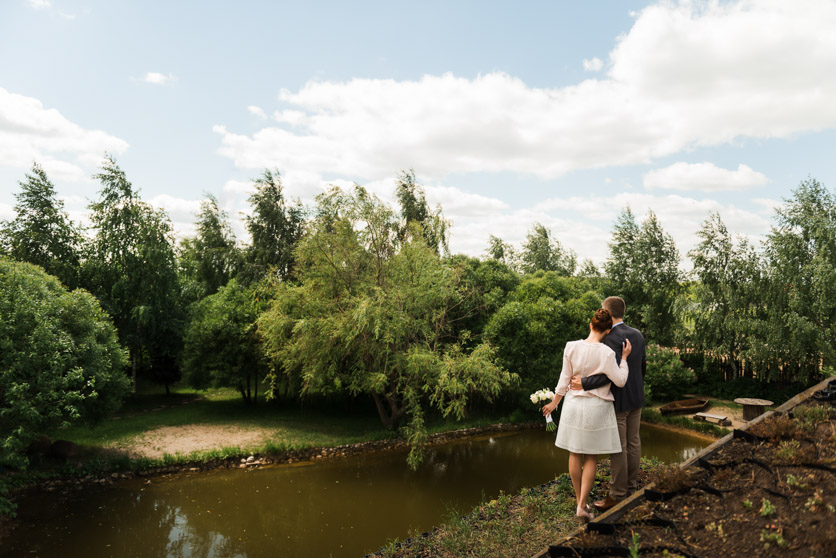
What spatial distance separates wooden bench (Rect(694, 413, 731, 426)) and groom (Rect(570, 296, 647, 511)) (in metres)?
13.9

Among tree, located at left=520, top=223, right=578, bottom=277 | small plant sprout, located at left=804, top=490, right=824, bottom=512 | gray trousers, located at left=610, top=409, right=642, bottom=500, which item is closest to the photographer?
small plant sprout, located at left=804, top=490, right=824, bottom=512

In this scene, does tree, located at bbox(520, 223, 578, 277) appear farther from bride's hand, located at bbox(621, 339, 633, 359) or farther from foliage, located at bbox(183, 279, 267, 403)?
bride's hand, located at bbox(621, 339, 633, 359)

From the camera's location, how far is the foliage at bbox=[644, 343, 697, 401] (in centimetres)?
1894

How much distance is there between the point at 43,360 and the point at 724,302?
23.9 m

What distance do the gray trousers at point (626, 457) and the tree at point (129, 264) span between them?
64.8 ft

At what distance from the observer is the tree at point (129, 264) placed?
1958 cm

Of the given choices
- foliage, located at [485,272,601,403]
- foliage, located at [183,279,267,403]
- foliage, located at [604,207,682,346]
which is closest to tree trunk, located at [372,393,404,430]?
foliage, located at [485,272,601,403]

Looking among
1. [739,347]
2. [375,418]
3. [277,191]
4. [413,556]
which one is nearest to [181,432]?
[375,418]

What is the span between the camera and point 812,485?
3.75 m

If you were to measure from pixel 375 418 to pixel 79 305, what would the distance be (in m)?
10.7

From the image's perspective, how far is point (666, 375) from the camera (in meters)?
18.8

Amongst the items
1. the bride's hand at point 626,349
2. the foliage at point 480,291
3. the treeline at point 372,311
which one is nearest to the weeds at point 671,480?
the bride's hand at point 626,349

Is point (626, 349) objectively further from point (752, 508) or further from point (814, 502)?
point (814, 502)

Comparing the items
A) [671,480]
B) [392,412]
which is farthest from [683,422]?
[671,480]
